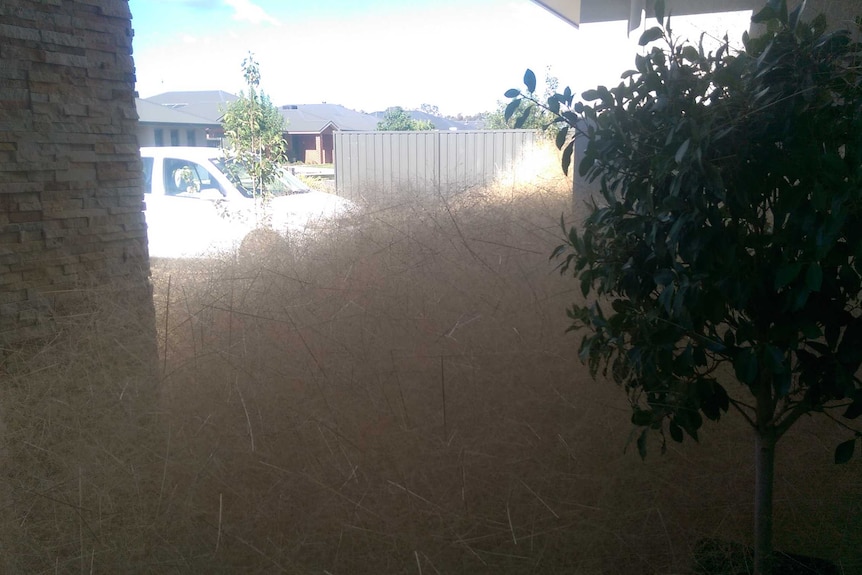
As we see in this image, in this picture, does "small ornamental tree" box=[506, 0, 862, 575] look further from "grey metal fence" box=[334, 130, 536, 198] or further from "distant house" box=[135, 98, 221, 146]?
"distant house" box=[135, 98, 221, 146]

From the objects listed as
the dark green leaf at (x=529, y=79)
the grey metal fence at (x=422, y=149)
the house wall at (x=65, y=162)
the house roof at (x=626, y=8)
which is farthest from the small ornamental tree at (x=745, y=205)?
the grey metal fence at (x=422, y=149)

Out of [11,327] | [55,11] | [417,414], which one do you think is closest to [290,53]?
[55,11]

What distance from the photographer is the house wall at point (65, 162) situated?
2.16 meters

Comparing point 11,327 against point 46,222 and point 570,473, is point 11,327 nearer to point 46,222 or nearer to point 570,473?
point 46,222

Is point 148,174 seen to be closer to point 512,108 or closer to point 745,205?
point 512,108

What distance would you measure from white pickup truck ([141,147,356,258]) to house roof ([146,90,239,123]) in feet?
2.55

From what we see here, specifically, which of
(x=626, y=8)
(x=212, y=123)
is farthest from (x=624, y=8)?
(x=212, y=123)

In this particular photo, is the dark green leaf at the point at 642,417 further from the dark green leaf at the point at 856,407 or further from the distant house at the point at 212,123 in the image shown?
the distant house at the point at 212,123

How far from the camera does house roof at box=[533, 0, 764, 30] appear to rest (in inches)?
105

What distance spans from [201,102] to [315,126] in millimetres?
1797

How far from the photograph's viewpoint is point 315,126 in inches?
289

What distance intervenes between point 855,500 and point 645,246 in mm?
1094

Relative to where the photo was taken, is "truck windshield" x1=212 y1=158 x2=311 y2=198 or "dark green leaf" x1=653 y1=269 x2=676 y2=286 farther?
"truck windshield" x1=212 y1=158 x2=311 y2=198

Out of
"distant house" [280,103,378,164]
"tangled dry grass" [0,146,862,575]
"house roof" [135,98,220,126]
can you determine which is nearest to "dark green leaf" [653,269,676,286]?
"tangled dry grass" [0,146,862,575]
